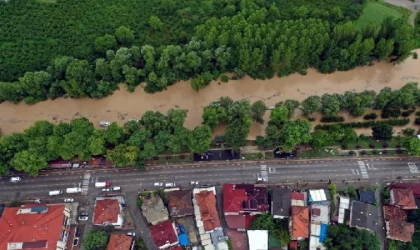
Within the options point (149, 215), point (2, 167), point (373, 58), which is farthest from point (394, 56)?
point (2, 167)

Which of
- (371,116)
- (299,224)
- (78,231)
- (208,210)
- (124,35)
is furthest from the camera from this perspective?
(124,35)

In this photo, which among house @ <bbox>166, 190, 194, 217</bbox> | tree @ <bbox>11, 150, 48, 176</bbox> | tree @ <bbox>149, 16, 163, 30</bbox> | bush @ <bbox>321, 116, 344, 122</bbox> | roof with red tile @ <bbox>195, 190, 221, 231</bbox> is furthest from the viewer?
tree @ <bbox>149, 16, 163, 30</bbox>

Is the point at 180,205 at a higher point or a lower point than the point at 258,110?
lower

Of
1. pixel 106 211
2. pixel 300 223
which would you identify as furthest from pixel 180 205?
pixel 300 223

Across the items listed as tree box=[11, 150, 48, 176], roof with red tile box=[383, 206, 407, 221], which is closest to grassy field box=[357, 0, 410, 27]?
roof with red tile box=[383, 206, 407, 221]

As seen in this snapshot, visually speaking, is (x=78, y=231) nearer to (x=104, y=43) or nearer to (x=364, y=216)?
(x=104, y=43)

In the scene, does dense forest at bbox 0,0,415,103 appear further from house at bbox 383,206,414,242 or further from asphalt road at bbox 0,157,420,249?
house at bbox 383,206,414,242

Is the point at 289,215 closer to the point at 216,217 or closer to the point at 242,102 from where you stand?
the point at 216,217
